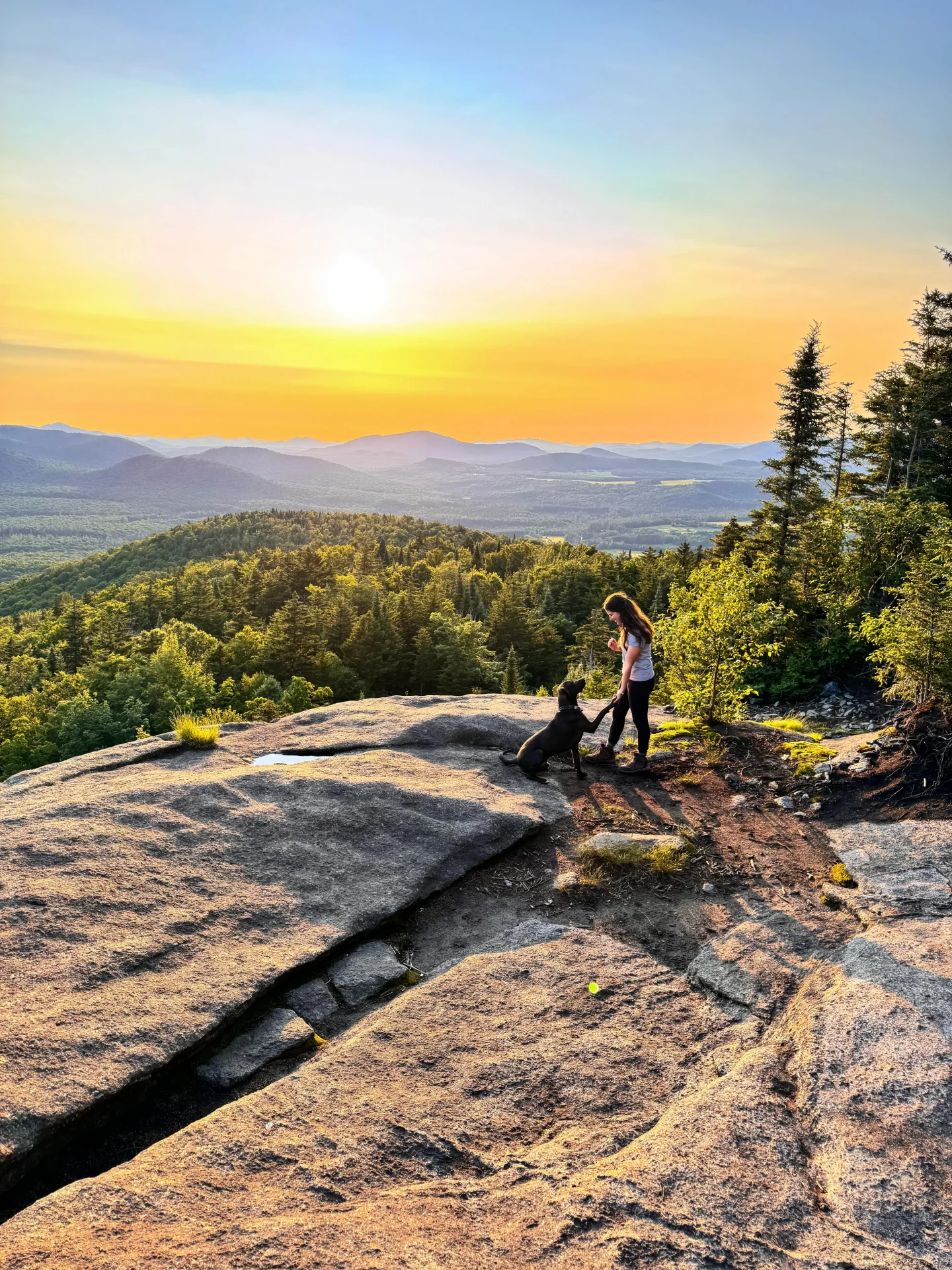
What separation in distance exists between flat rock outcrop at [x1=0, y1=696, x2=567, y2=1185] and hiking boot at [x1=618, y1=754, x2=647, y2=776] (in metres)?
1.36

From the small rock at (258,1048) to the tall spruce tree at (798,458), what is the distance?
28.8 m

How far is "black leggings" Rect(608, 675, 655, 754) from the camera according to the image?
33.8ft

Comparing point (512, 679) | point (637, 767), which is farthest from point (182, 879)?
point (512, 679)

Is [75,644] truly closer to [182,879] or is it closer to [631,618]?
[182,879]

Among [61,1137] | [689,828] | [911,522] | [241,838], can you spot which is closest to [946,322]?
[911,522]

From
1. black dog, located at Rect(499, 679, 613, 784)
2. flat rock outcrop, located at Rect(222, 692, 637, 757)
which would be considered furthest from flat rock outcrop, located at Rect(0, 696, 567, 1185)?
flat rock outcrop, located at Rect(222, 692, 637, 757)

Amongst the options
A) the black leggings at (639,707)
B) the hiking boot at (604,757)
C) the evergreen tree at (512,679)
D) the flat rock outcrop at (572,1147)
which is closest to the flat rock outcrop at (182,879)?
the flat rock outcrop at (572,1147)

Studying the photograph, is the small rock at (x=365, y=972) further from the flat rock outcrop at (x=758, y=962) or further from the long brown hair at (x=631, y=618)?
the long brown hair at (x=631, y=618)

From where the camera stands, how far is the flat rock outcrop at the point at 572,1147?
351cm

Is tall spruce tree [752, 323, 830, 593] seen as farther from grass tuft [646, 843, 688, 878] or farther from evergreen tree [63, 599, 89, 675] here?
evergreen tree [63, 599, 89, 675]

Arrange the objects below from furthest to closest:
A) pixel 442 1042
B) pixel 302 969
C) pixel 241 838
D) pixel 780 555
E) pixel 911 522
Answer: pixel 780 555
pixel 911 522
pixel 241 838
pixel 302 969
pixel 442 1042

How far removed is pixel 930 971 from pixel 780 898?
1810mm

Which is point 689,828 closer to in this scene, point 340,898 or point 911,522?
point 340,898

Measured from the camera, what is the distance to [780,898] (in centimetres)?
739
